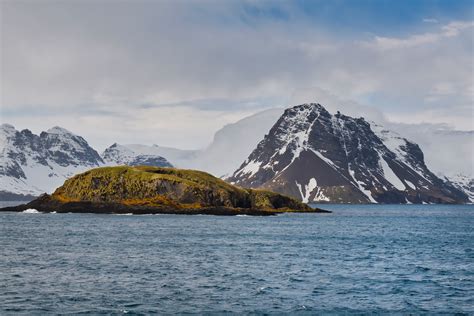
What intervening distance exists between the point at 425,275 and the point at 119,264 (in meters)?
34.5

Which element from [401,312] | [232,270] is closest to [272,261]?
[232,270]

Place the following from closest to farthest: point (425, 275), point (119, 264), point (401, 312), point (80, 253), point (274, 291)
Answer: point (401, 312), point (274, 291), point (425, 275), point (119, 264), point (80, 253)

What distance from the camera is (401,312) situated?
5000 cm

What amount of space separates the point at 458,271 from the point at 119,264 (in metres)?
39.1

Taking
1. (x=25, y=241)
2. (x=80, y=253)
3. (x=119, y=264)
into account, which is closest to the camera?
(x=119, y=264)

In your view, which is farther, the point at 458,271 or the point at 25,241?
the point at 25,241

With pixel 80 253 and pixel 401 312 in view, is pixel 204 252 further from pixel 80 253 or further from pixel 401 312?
pixel 401 312

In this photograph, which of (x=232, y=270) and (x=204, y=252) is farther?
(x=204, y=252)

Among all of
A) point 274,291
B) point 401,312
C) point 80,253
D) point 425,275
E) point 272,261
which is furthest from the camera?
point 80,253

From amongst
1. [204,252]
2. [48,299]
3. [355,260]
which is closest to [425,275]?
[355,260]

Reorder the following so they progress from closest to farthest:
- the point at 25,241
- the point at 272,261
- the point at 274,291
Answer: the point at 274,291, the point at 272,261, the point at 25,241

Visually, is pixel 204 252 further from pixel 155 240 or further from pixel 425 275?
pixel 425 275

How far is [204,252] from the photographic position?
3565 inches

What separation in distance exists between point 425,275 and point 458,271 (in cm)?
611
